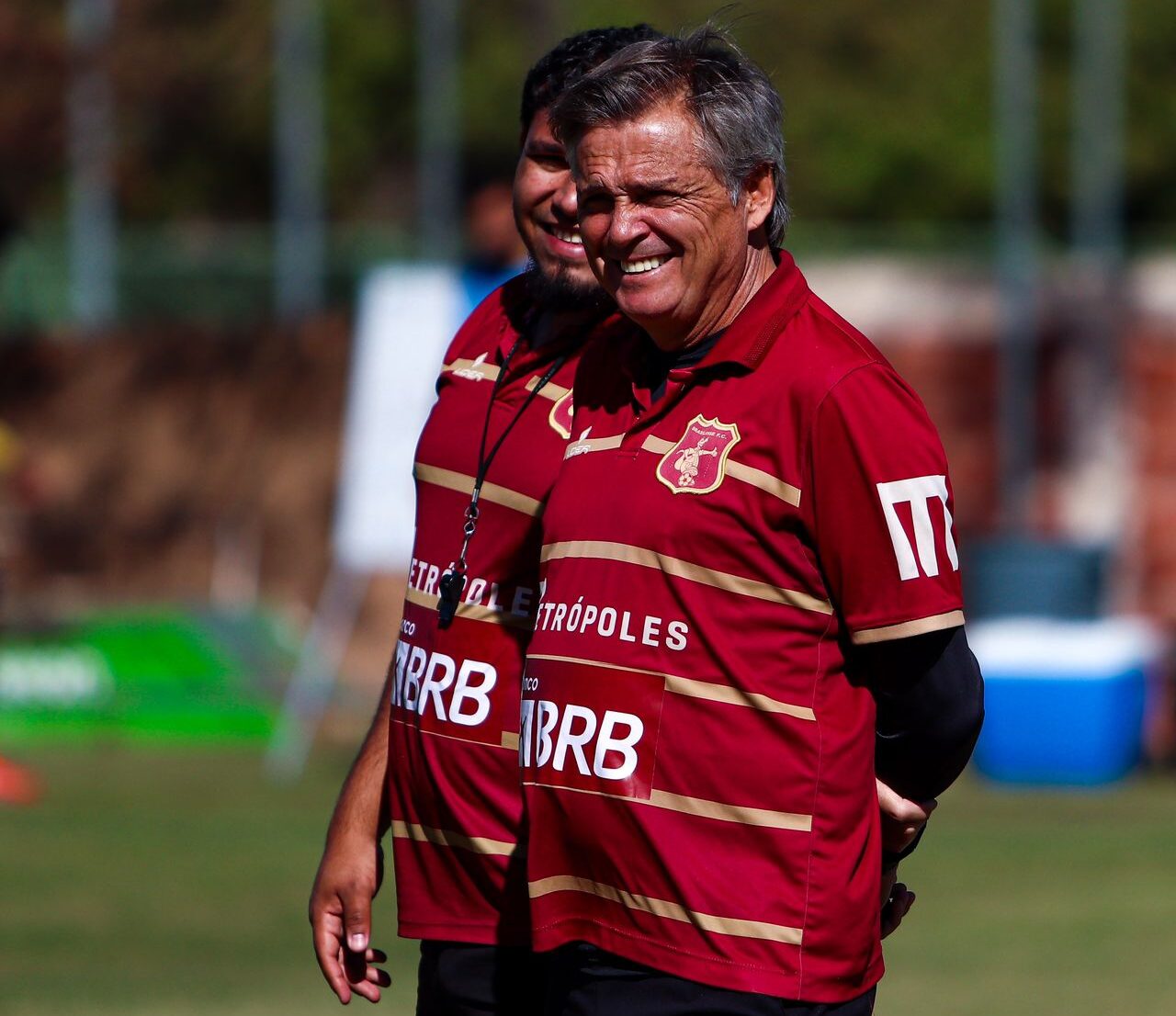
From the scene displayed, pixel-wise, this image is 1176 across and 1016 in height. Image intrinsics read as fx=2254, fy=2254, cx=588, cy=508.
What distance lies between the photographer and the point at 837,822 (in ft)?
9.44

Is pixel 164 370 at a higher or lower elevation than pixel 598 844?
lower

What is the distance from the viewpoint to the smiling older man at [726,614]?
282 cm

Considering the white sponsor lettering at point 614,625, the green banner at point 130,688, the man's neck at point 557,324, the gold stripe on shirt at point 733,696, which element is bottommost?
the green banner at point 130,688

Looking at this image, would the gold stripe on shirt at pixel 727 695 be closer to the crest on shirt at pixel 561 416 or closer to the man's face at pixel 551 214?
the crest on shirt at pixel 561 416

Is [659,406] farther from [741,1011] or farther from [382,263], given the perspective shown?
[382,263]

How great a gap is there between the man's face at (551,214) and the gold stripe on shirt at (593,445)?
48cm

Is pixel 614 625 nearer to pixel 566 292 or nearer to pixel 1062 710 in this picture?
pixel 566 292

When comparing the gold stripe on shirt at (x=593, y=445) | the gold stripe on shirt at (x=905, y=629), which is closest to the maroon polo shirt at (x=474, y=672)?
the gold stripe on shirt at (x=593, y=445)

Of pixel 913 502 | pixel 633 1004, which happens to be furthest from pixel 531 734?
pixel 913 502

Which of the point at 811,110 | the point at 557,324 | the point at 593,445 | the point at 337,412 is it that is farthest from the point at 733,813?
the point at 811,110

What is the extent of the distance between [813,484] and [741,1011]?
0.67m

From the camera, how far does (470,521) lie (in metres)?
3.48

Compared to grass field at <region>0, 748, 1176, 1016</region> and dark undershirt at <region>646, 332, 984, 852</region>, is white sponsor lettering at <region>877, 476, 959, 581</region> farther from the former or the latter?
grass field at <region>0, 748, 1176, 1016</region>

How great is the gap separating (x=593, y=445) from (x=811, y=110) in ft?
116
